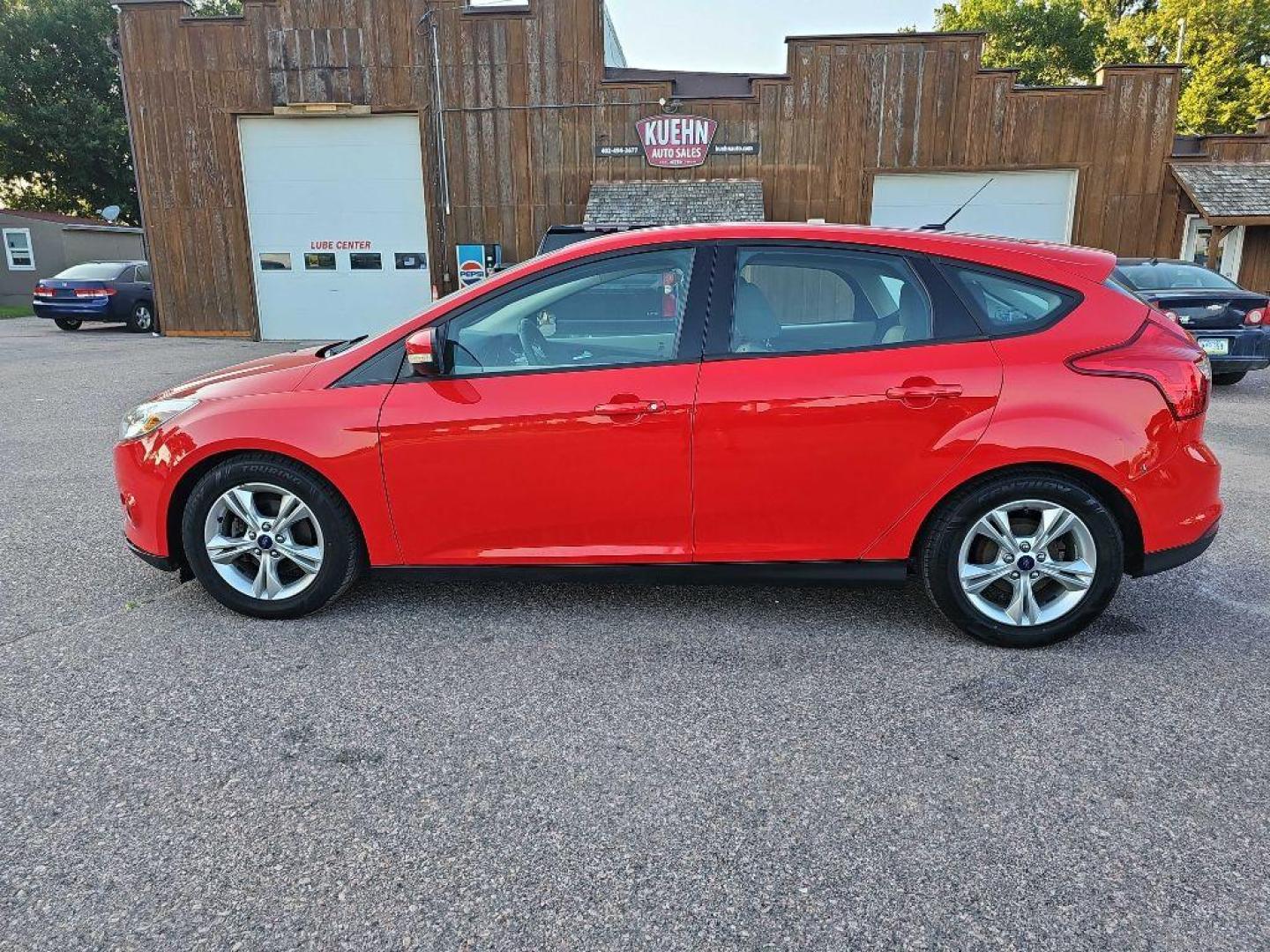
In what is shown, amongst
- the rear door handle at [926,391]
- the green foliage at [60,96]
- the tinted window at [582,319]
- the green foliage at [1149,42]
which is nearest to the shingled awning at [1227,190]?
the rear door handle at [926,391]

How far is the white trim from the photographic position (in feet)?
91.4

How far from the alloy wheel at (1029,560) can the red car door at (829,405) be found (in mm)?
334

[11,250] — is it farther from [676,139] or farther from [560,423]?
[560,423]

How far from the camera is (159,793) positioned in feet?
8.21

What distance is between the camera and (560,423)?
11.1 ft

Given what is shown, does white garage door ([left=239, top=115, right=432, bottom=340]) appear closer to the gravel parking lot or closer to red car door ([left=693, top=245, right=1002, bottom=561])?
the gravel parking lot

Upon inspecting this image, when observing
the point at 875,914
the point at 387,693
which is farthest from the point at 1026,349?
the point at 387,693

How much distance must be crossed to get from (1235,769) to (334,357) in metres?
3.53

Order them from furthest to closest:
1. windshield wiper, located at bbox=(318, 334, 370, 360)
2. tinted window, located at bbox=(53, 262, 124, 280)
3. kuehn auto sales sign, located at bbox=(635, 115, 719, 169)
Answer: tinted window, located at bbox=(53, 262, 124, 280), kuehn auto sales sign, located at bbox=(635, 115, 719, 169), windshield wiper, located at bbox=(318, 334, 370, 360)

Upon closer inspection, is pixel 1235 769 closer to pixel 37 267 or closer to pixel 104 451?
pixel 104 451

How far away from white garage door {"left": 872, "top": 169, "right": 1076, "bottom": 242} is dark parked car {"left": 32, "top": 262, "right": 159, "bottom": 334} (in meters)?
15.2

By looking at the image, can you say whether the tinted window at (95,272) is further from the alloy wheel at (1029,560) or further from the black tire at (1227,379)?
the alloy wheel at (1029,560)

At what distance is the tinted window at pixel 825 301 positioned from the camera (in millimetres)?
3406

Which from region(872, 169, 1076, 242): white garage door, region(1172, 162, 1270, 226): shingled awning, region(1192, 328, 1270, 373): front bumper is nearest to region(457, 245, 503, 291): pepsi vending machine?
region(872, 169, 1076, 242): white garage door
